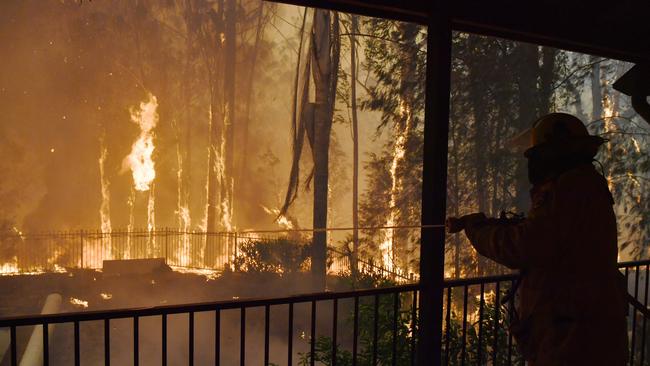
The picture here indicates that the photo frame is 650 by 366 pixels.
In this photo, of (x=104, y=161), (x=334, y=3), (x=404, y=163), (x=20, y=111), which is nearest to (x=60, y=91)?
(x=20, y=111)

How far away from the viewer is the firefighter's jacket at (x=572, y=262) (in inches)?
79.3

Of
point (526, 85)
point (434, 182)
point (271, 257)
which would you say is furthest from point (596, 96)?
point (434, 182)

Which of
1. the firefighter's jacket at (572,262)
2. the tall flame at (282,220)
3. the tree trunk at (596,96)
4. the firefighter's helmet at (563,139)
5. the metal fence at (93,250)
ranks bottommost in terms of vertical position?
the metal fence at (93,250)

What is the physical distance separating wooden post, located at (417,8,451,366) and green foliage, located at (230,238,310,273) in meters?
17.0

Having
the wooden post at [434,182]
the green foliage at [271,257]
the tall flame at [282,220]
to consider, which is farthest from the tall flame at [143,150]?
the wooden post at [434,182]

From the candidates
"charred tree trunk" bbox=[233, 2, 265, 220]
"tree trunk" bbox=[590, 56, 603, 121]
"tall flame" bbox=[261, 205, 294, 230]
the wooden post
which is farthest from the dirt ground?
"tree trunk" bbox=[590, 56, 603, 121]

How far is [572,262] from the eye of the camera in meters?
2.04

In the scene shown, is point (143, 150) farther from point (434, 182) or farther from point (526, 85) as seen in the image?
point (434, 182)

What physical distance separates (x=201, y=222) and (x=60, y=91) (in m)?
15.1

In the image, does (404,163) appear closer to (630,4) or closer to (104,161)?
(630,4)

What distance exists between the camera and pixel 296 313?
53.2 feet

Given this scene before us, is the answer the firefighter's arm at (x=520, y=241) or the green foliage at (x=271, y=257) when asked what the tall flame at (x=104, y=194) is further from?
the firefighter's arm at (x=520, y=241)

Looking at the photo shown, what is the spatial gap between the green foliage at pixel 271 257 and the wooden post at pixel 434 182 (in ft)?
55.9

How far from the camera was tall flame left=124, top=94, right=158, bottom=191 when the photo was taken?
1519 inches
